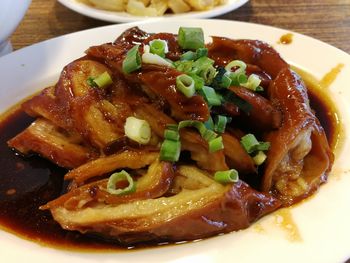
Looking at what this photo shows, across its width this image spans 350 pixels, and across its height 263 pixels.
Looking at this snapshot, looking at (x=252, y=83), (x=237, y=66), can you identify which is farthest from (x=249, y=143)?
(x=237, y=66)

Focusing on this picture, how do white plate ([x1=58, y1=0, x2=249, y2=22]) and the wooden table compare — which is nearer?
white plate ([x1=58, y1=0, x2=249, y2=22])

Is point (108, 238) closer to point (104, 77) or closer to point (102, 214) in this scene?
point (102, 214)

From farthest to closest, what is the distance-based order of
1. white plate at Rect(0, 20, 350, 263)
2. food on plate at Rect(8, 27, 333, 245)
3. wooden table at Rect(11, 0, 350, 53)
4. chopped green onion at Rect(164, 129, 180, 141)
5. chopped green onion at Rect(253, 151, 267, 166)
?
wooden table at Rect(11, 0, 350, 53)
chopped green onion at Rect(253, 151, 267, 166)
chopped green onion at Rect(164, 129, 180, 141)
food on plate at Rect(8, 27, 333, 245)
white plate at Rect(0, 20, 350, 263)

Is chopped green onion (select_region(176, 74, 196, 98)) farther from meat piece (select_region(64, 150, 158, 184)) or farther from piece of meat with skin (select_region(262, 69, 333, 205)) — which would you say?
piece of meat with skin (select_region(262, 69, 333, 205))

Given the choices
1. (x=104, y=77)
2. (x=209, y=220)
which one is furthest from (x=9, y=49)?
(x=209, y=220)

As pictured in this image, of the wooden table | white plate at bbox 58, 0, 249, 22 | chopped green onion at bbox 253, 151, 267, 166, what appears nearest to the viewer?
chopped green onion at bbox 253, 151, 267, 166

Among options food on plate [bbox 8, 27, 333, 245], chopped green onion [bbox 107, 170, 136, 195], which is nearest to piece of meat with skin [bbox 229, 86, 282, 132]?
food on plate [bbox 8, 27, 333, 245]
